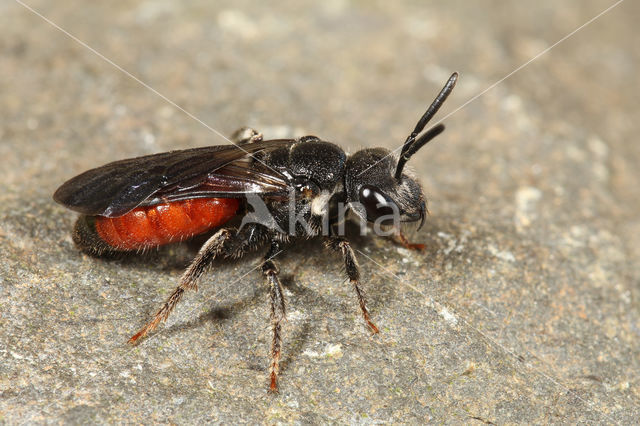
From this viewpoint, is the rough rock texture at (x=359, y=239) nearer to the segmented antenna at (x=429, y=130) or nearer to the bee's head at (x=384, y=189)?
the bee's head at (x=384, y=189)

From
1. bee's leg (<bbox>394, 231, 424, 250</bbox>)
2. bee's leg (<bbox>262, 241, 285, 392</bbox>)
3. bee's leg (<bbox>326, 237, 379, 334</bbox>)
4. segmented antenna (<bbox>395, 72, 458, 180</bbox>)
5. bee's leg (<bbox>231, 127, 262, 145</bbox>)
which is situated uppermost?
segmented antenna (<bbox>395, 72, 458, 180</bbox>)

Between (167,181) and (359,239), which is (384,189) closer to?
(359,239)

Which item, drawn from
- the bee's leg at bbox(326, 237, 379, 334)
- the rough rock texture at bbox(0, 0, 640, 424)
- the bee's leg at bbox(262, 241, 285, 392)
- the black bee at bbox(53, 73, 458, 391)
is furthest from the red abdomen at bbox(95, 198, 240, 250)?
the bee's leg at bbox(326, 237, 379, 334)

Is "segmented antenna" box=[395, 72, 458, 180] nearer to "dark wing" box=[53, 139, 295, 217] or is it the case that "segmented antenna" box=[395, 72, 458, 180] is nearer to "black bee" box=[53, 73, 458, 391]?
"black bee" box=[53, 73, 458, 391]

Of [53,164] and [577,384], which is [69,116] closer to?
[53,164]

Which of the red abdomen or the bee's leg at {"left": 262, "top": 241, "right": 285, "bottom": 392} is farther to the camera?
the red abdomen

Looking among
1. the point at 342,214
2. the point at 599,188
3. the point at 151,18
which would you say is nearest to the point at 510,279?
the point at 342,214

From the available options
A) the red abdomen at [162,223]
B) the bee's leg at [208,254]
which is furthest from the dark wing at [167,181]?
the bee's leg at [208,254]
